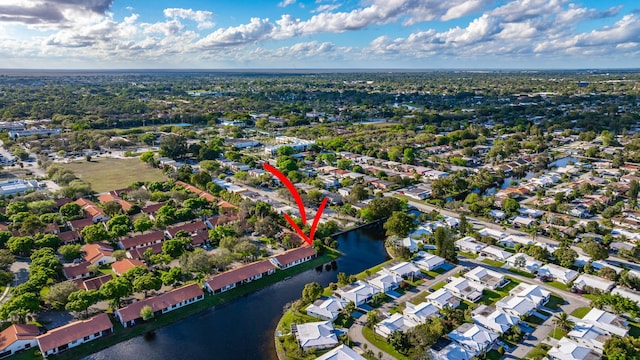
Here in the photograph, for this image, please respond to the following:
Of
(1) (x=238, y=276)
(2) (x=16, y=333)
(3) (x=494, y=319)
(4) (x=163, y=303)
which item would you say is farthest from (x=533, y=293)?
(2) (x=16, y=333)

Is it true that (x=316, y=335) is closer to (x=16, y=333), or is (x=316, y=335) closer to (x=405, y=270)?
(x=405, y=270)

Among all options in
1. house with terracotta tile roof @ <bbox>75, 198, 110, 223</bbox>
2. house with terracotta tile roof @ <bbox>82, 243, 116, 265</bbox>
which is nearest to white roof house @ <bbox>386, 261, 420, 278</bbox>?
house with terracotta tile roof @ <bbox>82, 243, 116, 265</bbox>

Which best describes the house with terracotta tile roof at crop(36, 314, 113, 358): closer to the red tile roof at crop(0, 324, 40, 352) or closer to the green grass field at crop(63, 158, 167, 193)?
the red tile roof at crop(0, 324, 40, 352)

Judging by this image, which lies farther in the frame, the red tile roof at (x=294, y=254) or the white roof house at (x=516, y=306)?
the red tile roof at (x=294, y=254)

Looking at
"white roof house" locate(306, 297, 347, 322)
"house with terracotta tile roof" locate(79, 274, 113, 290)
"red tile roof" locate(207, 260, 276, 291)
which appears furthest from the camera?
"red tile roof" locate(207, 260, 276, 291)

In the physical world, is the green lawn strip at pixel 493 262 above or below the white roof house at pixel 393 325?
below

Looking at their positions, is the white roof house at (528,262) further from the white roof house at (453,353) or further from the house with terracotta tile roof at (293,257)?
the house with terracotta tile roof at (293,257)

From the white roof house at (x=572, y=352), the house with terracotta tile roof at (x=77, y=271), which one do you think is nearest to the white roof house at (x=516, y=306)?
the white roof house at (x=572, y=352)
